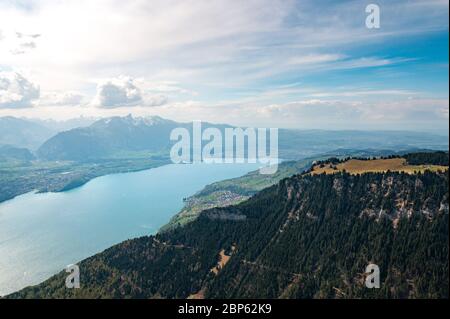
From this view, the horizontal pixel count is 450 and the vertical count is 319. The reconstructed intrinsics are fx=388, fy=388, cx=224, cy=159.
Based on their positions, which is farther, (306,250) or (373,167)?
(373,167)

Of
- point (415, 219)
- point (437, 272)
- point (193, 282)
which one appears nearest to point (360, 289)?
point (437, 272)

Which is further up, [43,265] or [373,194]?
[373,194]

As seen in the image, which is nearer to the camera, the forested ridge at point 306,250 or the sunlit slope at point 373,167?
the forested ridge at point 306,250

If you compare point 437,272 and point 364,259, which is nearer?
point 437,272

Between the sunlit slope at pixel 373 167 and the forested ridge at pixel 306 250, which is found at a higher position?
the sunlit slope at pixel 373 167

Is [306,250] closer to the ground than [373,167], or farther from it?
closer to the ground

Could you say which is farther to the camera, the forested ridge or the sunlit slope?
the sunlit slope

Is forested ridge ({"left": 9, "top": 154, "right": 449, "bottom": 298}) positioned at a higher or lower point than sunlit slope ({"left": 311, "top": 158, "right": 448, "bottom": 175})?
lower

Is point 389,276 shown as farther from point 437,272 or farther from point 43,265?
point 43,265
